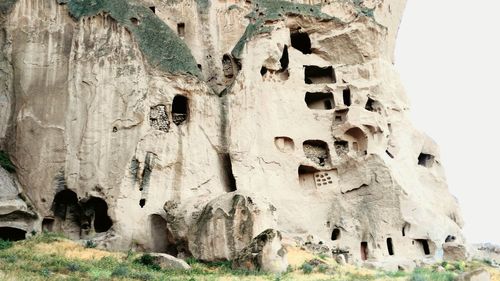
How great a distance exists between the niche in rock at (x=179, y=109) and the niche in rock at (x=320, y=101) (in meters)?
6.16

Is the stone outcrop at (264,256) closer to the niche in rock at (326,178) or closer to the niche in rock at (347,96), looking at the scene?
the niche in rock at (326,178)

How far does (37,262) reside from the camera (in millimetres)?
16547

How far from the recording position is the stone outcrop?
1803 cm

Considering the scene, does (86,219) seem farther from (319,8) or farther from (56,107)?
(319,8)

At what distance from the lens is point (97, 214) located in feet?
79.7

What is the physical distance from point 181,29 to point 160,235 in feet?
38.2

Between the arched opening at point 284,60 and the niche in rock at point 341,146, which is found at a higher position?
the arched opening at point 284,60

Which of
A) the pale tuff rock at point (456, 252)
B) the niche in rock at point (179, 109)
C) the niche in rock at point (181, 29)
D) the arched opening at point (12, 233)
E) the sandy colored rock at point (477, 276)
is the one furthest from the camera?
the niche in rock at point (181, 29)

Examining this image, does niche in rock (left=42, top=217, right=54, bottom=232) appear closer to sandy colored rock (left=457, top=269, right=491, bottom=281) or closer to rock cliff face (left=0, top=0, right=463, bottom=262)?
rock cliff face (left=0, top=0, right=463, bottom=262)

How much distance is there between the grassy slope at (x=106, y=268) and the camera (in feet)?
49.8

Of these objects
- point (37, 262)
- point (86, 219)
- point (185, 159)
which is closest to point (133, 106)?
point (185, 159)

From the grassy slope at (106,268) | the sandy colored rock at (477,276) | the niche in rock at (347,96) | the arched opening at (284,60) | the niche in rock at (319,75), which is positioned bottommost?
the sandy colored rock at (477,276)

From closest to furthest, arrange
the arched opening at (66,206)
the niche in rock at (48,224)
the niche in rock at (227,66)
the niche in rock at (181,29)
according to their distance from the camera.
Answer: the niche in rock at (48,224), the arched opening at (66,206), the niche in rock at (227,66), the niche in rock at (181,29)

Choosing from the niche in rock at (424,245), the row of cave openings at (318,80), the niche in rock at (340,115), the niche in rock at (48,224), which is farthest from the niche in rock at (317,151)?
the niche in rock at (48,224)
